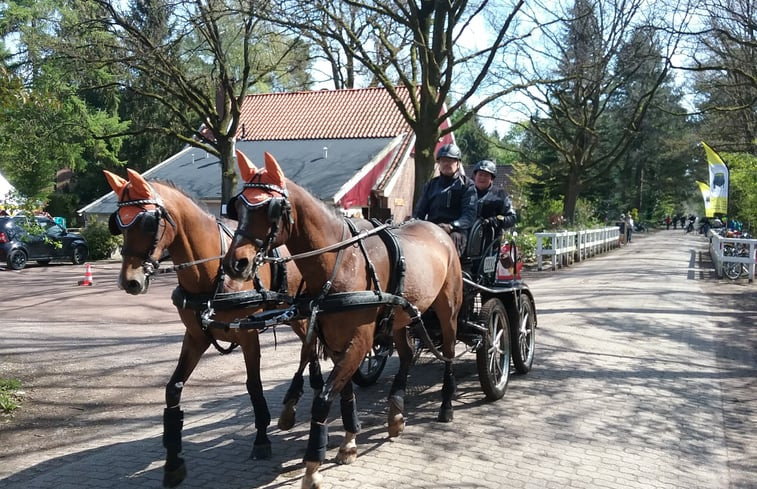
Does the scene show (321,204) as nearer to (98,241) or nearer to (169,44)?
(169,44)

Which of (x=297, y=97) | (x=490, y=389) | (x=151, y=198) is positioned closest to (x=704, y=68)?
(x=490, y=389)

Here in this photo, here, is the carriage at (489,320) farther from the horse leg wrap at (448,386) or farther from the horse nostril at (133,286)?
the horse nostril at (133,286)

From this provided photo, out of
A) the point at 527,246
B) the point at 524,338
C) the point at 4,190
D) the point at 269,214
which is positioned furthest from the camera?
the point at 527,246

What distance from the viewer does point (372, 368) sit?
24.3 feet

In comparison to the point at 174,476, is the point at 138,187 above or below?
above

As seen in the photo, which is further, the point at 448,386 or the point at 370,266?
the point at 448,386

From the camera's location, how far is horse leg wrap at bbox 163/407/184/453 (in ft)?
15.2

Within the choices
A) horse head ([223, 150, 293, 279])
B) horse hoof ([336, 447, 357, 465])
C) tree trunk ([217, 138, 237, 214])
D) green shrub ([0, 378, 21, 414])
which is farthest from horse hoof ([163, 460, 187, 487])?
tree trunk ([217, 138, 237, 214])

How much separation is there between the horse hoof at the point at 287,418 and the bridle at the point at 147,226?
185 centimetres

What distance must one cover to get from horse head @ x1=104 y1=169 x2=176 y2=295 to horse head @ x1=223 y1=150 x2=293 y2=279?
615 mm

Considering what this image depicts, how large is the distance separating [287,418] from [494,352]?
2307 mm

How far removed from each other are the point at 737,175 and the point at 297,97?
2226 centimetres

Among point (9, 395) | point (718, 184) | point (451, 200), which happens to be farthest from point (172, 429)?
point (718, 184)

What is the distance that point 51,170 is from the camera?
37.6 m
